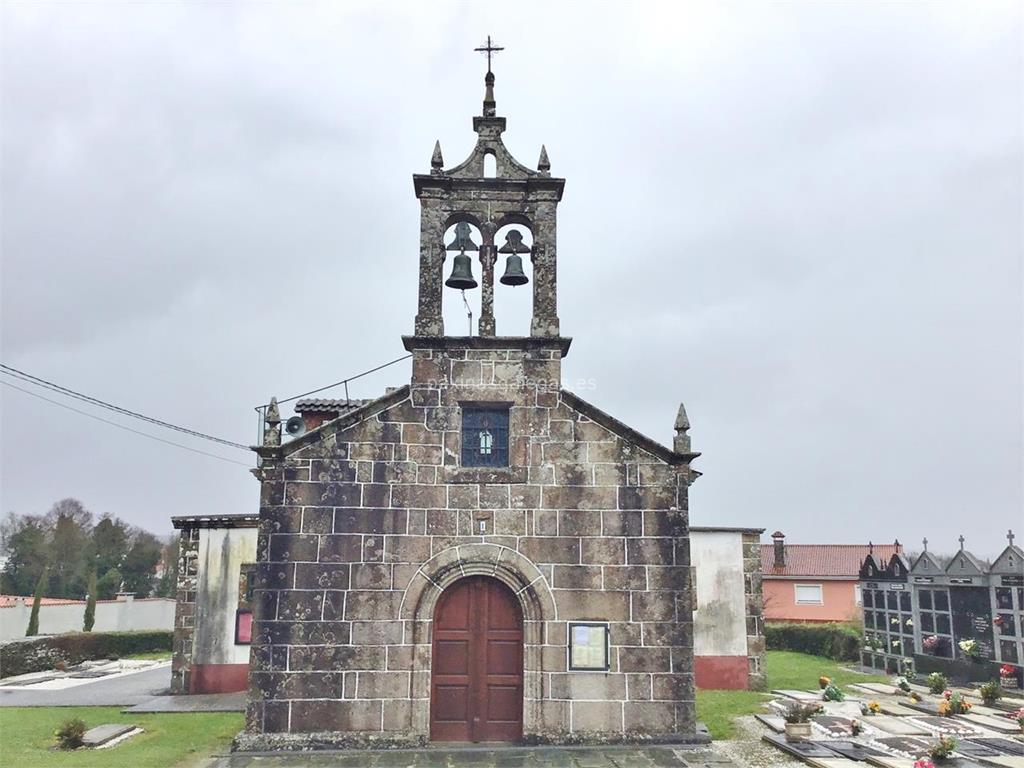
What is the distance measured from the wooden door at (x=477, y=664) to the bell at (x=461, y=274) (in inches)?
204

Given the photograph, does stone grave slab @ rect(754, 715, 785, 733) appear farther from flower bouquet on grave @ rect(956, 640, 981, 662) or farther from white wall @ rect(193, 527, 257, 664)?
white wall @ rect(193, 527, 257, 664)

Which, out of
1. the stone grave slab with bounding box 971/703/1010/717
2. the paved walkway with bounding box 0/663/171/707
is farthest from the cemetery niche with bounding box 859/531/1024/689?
the paved walkway with bounding box 0/663/171/707

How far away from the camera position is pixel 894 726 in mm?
14664

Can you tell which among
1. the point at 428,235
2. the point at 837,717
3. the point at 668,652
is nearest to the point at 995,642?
the point at 837,717

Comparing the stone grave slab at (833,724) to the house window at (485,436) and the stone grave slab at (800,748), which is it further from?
the house window at (485,436)

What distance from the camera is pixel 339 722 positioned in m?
12.5

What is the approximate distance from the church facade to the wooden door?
31 millimetres

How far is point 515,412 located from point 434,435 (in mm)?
1453

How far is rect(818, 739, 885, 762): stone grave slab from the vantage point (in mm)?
12207

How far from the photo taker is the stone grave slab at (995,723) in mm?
14086

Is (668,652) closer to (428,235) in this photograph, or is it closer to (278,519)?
(278,519)

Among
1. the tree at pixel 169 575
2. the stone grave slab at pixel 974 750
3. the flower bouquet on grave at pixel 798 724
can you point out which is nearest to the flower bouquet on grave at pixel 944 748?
the stone grave slab at pixel 974 750

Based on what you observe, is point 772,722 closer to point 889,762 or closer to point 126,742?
point 889,762

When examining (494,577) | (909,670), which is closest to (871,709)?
(909,670)
